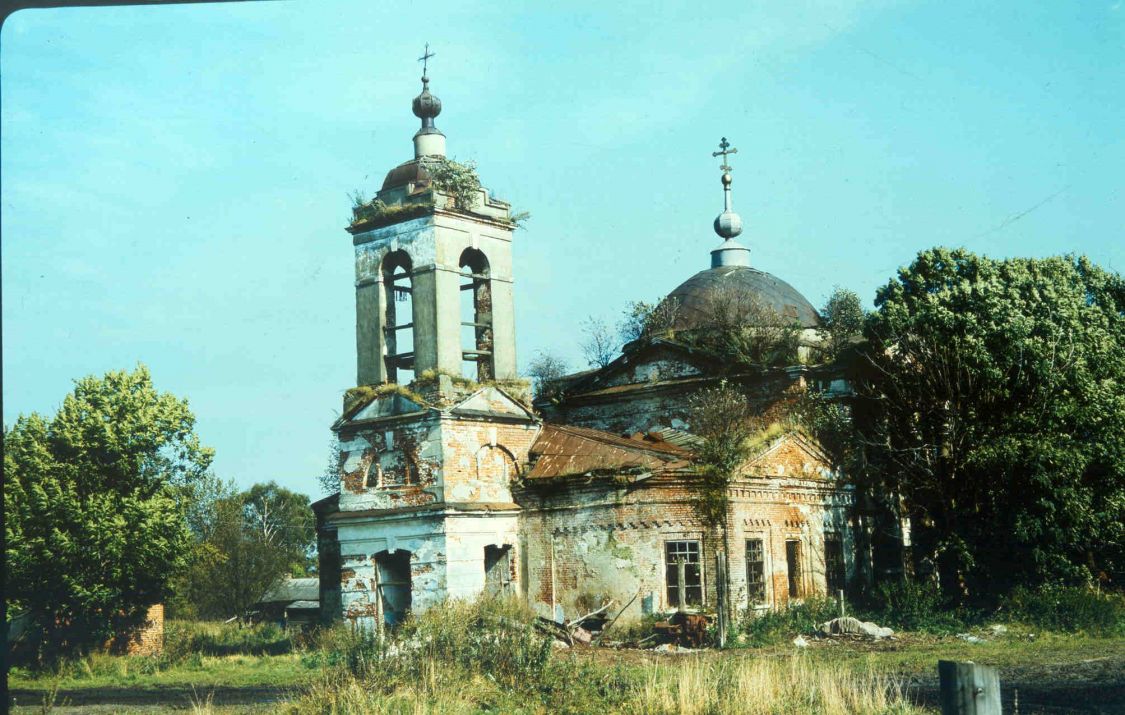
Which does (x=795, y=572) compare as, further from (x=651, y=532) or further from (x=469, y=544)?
(x=469, y=544)

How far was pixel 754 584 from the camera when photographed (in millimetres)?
22156

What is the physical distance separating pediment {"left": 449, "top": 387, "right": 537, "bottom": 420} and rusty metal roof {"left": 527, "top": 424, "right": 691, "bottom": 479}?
763 millimetres

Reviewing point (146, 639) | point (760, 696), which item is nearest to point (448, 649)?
point (760, 696)

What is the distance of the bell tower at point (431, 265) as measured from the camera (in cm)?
2358

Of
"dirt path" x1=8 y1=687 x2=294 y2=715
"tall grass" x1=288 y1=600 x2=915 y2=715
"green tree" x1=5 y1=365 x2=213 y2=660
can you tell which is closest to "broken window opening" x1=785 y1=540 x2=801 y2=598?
"tall grass" x1=288 y1=600 x2=915 y2=715

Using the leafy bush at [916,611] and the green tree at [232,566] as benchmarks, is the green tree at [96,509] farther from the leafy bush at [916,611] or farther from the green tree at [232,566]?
the leafy bush at [916,611]

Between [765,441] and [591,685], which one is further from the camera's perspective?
[765,441]

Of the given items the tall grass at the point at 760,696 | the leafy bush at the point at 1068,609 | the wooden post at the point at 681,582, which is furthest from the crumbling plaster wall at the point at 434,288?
the tall grass at the point at 760,696

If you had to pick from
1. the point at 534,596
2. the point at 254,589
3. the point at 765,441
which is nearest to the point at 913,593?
the point at 765,441

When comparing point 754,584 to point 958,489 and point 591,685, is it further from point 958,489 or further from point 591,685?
point 591,685

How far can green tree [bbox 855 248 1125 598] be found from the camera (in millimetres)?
21469

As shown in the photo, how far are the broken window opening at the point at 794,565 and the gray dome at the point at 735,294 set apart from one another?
6.58m

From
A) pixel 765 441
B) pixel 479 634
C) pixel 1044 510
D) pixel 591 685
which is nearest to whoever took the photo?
pixel 591 685

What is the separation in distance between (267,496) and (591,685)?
174ft
